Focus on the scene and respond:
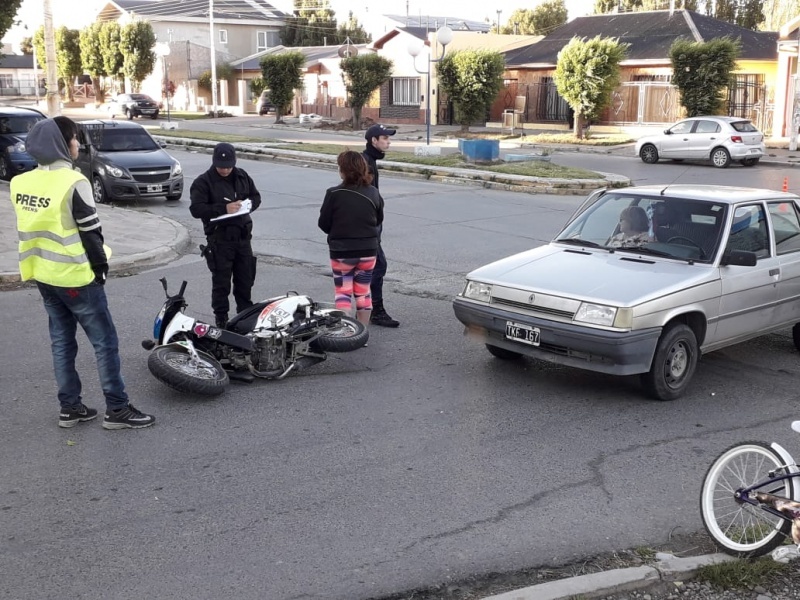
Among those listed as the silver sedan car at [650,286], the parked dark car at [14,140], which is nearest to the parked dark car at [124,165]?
the parked dark car at [14,140]

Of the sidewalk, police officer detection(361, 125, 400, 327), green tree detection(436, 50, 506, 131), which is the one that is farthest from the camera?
green tree detection(436, 50, 506, 131)

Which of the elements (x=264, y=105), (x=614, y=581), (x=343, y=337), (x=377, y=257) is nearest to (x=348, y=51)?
(x=264, y=105)

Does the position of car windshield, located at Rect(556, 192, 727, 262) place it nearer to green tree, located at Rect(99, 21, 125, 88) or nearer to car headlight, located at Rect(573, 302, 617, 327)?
car headlight, located at Rect(573, 302, 617, 327)

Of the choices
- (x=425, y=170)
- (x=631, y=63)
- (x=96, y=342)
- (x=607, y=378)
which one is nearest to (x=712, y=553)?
(x=607, y=378)

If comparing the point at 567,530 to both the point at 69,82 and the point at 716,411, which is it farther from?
the point at 69,82

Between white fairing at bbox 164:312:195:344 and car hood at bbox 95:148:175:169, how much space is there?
11.9m

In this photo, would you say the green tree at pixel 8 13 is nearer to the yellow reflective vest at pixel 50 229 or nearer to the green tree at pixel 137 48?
the yellow reflective vest at pixel 50 229

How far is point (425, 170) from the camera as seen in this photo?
2394 centimetres

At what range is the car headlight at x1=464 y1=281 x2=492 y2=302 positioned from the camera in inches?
281

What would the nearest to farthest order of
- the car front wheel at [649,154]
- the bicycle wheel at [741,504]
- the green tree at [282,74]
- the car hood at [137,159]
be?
the bicycle wheel at [741,504]
the car hood at [137,159]
the car front wheel at [649,154]
the green tree at [282,74]

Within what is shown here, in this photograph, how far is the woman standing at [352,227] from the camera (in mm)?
7918

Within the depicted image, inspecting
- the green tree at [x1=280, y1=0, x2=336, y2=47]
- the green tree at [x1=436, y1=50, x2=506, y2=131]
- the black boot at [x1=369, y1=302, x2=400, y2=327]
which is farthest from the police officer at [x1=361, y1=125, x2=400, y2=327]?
the green tree at [x1=280, y1=0, x2=336, y2=47]

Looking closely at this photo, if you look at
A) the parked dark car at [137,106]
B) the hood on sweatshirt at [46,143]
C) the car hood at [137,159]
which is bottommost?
the car hood at [137,159]

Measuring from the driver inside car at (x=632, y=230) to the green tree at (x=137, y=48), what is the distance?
6483 cm
